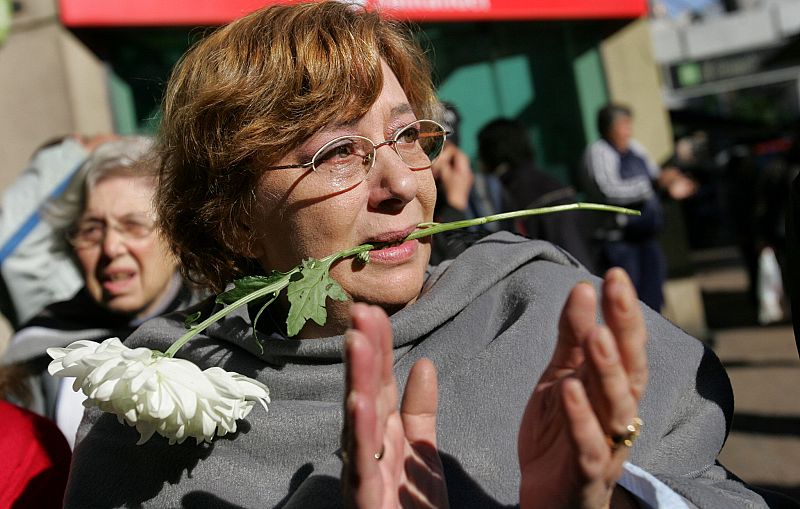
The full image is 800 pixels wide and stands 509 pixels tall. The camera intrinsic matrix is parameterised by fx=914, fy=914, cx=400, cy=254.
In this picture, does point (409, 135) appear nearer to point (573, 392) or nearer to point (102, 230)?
point (573, 392)

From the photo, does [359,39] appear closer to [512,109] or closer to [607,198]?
[607,198]

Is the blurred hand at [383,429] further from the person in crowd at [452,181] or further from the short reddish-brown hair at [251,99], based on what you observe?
the person in crowd at [452,181]

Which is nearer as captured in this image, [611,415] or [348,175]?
[611,415]

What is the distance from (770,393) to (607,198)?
1979mm

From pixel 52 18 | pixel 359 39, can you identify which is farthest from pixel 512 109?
pixel 359 39

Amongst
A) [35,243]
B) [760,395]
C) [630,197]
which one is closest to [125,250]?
[35,243]

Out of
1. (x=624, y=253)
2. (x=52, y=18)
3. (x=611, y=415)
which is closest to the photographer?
(x=611, y=415)

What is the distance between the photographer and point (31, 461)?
2.34 m

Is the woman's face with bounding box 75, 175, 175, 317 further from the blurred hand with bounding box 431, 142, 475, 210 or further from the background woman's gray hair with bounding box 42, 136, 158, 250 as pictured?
the blurred hand with bounding box 431, 142, 475, 210

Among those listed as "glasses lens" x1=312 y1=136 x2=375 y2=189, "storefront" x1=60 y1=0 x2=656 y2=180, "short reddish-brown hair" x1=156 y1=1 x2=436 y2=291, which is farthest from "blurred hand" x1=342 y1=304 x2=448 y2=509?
"storefront" x1=60 y1=0 x2=656 y2=180

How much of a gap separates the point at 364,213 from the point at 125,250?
5.50 feet

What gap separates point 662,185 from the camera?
696 centimetres

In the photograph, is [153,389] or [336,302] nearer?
[153,389]

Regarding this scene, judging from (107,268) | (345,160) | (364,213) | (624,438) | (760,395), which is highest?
(345,160)
